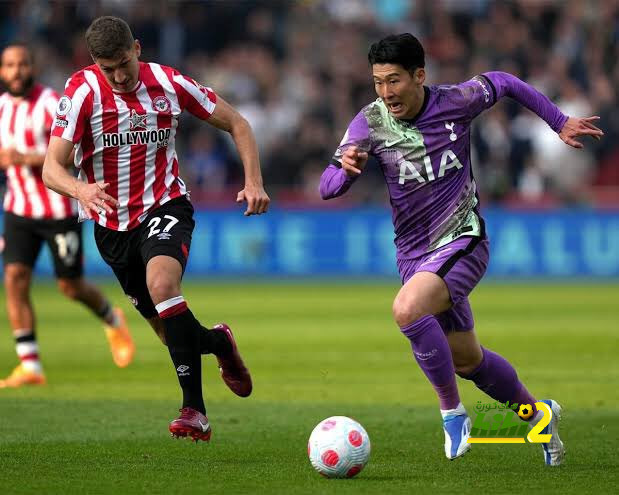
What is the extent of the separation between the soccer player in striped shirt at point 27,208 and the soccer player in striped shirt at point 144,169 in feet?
10.2

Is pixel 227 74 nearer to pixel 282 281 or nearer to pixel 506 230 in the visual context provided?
pixel 282 281

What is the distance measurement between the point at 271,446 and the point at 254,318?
328 inches

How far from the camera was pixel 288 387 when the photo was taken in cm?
1030

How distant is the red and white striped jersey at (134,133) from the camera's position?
7.39 metres

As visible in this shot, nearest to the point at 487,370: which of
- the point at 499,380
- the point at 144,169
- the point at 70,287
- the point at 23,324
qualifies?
the point at 499,380

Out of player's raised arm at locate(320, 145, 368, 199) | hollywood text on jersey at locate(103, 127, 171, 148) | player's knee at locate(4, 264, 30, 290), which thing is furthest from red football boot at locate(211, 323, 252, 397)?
player's knee at locate(4, 264, 30, 290)

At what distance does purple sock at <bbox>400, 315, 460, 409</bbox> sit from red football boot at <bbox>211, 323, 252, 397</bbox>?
149 cm

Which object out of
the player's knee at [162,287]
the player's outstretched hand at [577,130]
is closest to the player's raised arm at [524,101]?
the player's outstretched hand at [577,130]

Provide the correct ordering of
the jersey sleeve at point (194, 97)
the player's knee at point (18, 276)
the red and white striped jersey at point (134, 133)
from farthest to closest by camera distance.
Result: the player's knee at point (18, 276), the jersey sleeve at point (194, 97), the red and white striped jersey at point (134, 133)

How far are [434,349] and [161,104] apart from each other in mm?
2198

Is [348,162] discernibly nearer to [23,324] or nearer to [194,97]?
[194,97]

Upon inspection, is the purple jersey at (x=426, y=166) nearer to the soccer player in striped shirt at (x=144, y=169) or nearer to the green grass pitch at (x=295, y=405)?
the soccer player in striped shirt at (x=144, y=169)

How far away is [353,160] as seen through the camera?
6.44m

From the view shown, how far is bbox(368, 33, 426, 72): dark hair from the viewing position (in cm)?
676
